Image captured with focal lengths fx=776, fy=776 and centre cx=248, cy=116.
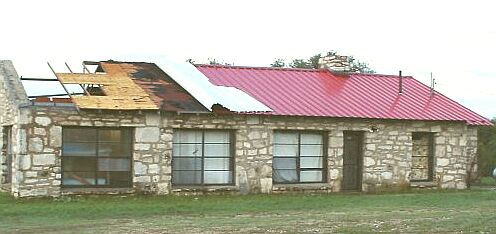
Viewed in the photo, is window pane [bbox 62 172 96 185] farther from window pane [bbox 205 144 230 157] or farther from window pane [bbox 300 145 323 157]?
window pane [bbox 300 145 323 157]

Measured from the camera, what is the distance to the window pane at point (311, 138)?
21.8 meters

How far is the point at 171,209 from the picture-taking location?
16781mm

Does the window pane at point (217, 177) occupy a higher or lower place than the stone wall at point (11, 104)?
lower

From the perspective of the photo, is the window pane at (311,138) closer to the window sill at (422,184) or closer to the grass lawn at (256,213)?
the grass lawn at (256,213)

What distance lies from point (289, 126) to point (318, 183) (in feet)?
6.67

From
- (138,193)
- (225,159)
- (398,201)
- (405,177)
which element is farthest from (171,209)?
(405,177)

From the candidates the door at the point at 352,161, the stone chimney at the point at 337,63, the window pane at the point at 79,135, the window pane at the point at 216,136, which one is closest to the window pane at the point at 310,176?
the door at the point at 352,161

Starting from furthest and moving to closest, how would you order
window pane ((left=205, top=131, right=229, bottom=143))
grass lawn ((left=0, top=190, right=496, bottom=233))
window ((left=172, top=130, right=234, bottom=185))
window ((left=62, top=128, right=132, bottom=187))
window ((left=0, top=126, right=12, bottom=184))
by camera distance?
window ((left=0, top=126, right=12, bottom=184)) < window pane ((left=205, top=131, right=229, bottom=143)) < window ((left=172, top=130, right=234, bottom=185)) < window ((left=62, top=128, right=132, bottom=187)) < grass lawn ((left=0, top=190, right=496, bottom=233))

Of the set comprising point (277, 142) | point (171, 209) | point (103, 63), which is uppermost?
point (103, 63)

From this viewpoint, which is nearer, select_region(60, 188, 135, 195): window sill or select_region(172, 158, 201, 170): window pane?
select_region(60, 188, 135, 195): window sill

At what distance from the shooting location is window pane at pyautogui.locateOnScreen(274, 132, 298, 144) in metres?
21.3

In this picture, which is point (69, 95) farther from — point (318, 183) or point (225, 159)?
point (318, 183)

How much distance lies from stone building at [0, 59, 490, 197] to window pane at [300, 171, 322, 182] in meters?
0.03

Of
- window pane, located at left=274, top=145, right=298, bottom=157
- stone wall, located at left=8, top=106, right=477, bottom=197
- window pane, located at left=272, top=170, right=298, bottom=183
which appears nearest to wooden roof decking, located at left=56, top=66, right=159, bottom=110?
stone wall, located at left=8, top=106, right=477, bottom=197
